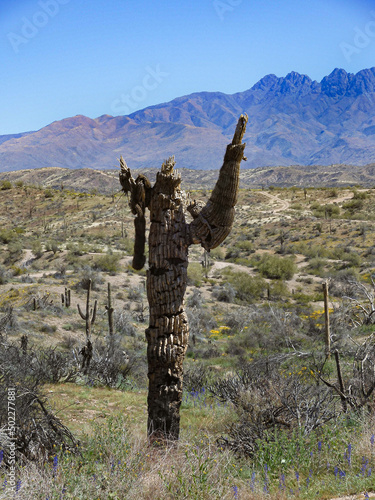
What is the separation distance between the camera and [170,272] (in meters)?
5.08

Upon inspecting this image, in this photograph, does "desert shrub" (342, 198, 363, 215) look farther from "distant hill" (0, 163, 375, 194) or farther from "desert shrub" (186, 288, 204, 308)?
"distant hill" (0, 163, 375, 194)

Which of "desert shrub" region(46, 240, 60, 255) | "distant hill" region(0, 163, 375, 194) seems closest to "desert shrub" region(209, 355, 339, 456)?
"desert shrub" region(46, 240, 60, 255)

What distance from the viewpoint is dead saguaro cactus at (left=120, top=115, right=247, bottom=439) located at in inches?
198

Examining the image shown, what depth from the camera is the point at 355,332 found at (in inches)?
542

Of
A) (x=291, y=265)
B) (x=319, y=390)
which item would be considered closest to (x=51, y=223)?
(x=291, y=265)

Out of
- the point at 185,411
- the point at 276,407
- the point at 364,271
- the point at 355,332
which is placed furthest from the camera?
the point at 364,271

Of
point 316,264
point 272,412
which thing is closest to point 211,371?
point 272,412

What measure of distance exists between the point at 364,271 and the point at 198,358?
1839cm

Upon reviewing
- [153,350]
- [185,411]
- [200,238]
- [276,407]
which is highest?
[200,238]

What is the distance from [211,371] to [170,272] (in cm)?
801

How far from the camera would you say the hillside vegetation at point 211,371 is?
4.20m

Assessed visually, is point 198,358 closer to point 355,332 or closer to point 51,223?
point 355,332

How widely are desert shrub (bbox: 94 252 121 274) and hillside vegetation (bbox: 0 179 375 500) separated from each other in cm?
13

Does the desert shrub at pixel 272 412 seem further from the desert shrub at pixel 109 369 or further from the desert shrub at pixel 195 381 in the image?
the desert shrub at pixel 109 369
